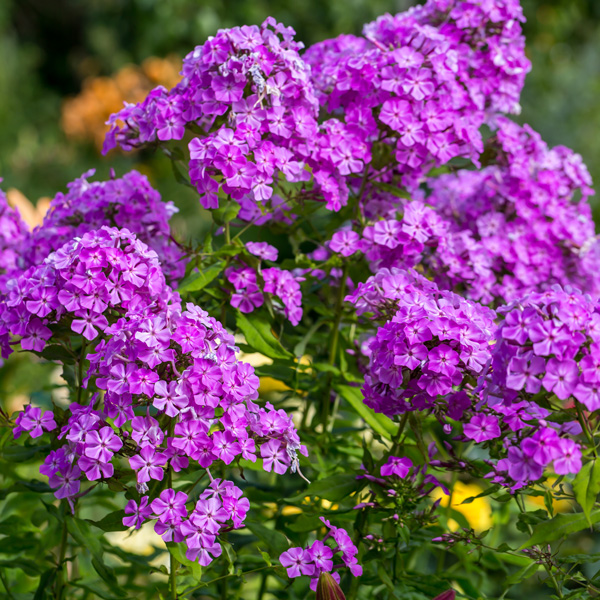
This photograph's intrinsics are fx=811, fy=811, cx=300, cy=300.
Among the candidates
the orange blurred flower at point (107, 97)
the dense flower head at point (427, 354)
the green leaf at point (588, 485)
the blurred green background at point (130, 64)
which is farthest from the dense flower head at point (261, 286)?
the orange blurred flower at point (107, 97)

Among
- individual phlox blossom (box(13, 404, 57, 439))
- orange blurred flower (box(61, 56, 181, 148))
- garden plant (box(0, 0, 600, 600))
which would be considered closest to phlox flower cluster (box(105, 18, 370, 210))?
garden plant (box(0, 0, 600, 600))

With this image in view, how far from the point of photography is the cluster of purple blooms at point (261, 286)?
145cm

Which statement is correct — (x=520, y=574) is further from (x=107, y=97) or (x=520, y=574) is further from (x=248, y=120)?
(x=107, y=97)

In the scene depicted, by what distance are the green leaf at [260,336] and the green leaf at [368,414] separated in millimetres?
144

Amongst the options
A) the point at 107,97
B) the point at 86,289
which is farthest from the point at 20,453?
the point at 107,97

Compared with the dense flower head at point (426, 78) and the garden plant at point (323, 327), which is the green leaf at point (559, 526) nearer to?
the garden plant at point (323, 327)

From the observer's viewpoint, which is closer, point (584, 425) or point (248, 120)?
point (584, 425)

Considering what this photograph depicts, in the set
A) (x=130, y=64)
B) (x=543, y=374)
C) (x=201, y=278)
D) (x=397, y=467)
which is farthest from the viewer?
(x=130, y=64)

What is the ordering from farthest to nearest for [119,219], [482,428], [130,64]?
[130,64] → [119,219] → [482,428]

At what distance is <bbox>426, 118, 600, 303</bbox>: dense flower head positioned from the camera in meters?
1.73

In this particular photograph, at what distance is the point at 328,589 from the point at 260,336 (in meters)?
0.47

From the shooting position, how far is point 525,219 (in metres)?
1.77

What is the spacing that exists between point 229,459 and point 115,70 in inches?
346

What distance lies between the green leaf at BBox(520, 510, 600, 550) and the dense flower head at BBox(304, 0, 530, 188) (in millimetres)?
678
